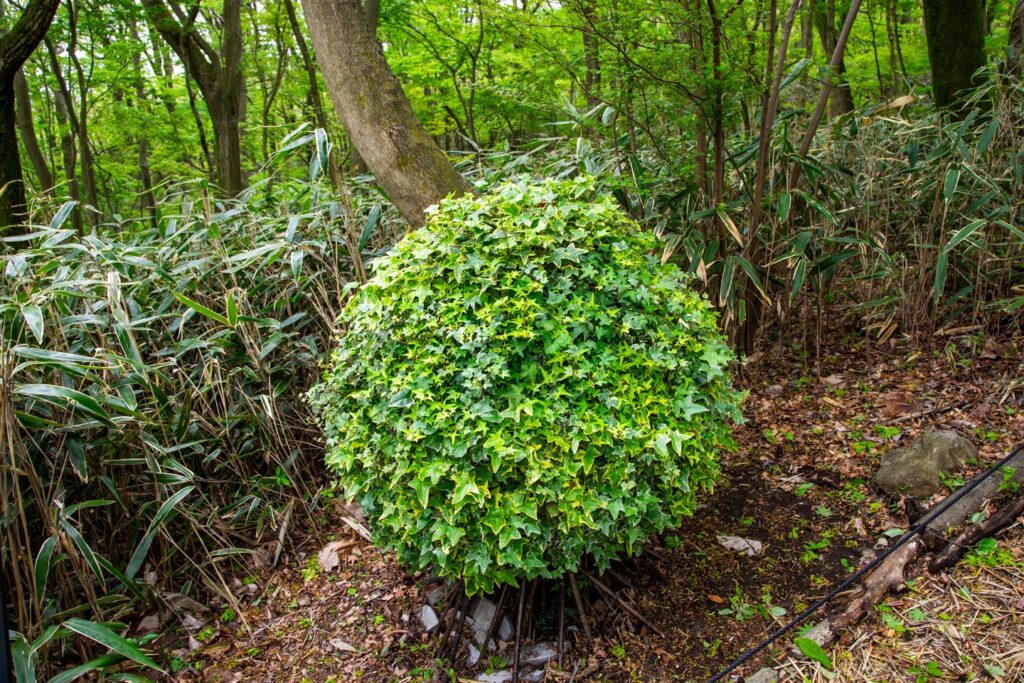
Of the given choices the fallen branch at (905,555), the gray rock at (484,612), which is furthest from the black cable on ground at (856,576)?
the gray rock at (484,612)

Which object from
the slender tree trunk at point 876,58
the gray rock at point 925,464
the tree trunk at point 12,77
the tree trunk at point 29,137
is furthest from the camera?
the slender tree trunk at point 876,58

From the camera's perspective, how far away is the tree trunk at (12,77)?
9.31ft

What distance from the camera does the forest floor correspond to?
1.64 m

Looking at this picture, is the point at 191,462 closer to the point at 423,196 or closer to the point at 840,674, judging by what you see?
the point at 423,196

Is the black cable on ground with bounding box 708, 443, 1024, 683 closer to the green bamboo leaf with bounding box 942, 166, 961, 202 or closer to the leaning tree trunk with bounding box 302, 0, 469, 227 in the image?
the green bamboo leaf with bounding box 942, 166, 961, 202

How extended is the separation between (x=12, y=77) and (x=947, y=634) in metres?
3.92

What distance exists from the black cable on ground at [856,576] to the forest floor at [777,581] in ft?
0.17

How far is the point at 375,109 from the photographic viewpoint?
9.41ft

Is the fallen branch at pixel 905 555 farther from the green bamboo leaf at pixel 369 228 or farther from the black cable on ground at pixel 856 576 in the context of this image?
the green bamboo leaf at pixel 369 228

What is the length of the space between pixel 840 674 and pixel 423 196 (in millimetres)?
2254

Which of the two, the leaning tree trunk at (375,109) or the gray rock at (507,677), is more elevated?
the leaning tree trunk at (375,109)

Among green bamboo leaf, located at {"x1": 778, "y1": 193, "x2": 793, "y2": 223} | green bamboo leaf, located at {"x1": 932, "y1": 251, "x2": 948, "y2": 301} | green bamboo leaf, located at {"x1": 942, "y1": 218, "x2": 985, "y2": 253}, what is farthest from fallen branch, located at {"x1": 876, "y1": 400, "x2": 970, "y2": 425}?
green bamboo leaf, located at {"x1": 778, "y1": 193, "x2": 793, "y2": 223}

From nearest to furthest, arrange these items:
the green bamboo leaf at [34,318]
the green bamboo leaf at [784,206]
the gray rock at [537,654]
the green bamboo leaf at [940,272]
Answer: the gray rock at [537,654] → the green bamboo leaf at [34,318] → the green bamboo leaf at [940,272] → the green bamboo leaf at [784,206]

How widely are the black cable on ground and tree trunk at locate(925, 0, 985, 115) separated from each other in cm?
219
